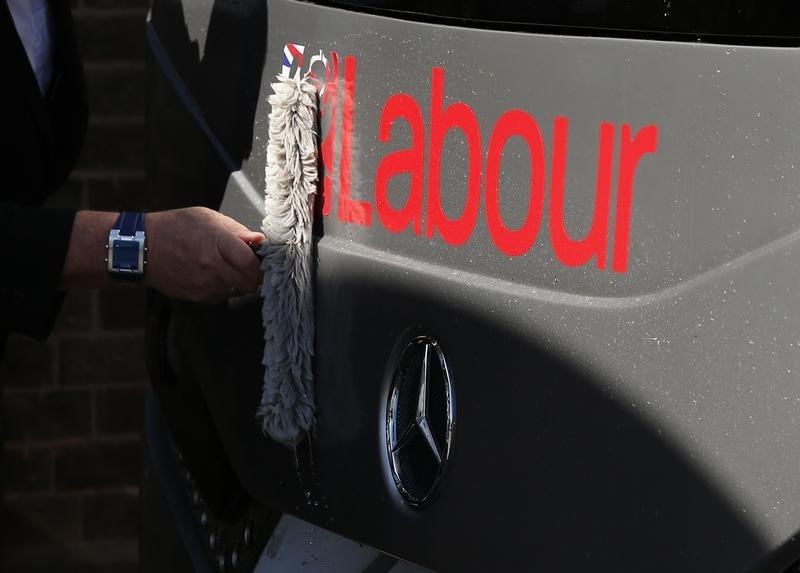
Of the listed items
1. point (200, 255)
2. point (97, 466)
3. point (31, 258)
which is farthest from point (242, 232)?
point (97, 466)

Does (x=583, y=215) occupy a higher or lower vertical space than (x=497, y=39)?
lower

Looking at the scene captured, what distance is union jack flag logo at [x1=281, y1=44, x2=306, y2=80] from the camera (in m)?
1.53

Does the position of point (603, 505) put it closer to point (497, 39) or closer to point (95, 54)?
point (497, 39)

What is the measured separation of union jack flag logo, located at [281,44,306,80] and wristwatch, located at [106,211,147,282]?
32cm

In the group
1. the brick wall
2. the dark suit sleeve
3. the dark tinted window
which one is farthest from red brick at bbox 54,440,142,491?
the dark tinted window

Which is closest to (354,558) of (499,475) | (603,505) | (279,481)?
(279,481)

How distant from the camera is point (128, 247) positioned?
67.9 inches

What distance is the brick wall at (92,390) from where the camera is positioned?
12.1 ft

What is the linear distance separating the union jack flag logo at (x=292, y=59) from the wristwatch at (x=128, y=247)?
1.04 feet

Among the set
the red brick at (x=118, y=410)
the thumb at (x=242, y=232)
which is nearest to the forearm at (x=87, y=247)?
the thumb at (x=242, y=232)

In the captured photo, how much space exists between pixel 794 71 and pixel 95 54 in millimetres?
2899

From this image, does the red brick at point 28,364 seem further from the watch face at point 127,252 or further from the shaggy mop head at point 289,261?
the shaggy mop head at point 289,261

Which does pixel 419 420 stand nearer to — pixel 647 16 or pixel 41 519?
pixel 647 16

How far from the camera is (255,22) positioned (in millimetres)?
1648
